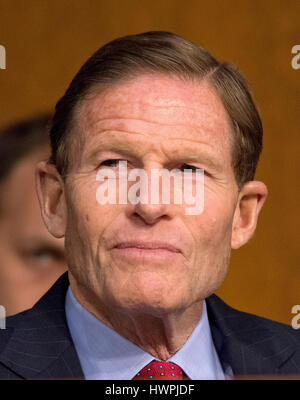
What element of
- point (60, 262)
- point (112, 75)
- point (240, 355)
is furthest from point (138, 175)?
point (60, 262)

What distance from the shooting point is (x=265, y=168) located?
2.38 m

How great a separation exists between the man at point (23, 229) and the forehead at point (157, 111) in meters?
0.99

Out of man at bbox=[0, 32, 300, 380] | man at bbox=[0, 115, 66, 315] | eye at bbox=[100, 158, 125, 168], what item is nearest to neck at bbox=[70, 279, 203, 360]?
man at bbox=[0, 32, 300, 380]

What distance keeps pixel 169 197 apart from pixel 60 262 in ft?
3.63

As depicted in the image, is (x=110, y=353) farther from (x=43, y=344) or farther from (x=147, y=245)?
(x=147, y=245)

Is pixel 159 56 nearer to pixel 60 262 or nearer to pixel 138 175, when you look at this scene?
pixel 138 175

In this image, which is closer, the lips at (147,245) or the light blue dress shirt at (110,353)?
the lips at (147,245)

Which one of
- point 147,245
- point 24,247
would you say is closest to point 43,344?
point 147,245

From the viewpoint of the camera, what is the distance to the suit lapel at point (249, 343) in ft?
5.61

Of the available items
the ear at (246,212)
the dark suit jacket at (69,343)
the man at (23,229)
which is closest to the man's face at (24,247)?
the man at (23,229)

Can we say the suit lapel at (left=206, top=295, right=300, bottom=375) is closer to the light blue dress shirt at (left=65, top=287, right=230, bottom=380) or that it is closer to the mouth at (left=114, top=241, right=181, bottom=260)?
the light blue dress shirt at (left=65, top=287, right=230, bottom=380)

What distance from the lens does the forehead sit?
1520mm

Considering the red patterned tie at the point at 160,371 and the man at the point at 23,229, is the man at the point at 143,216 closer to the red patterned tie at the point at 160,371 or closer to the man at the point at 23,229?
the red patterned tie at the point at 160,371

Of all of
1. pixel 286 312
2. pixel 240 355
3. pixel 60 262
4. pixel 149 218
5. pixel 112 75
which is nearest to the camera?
pixel 149 218
